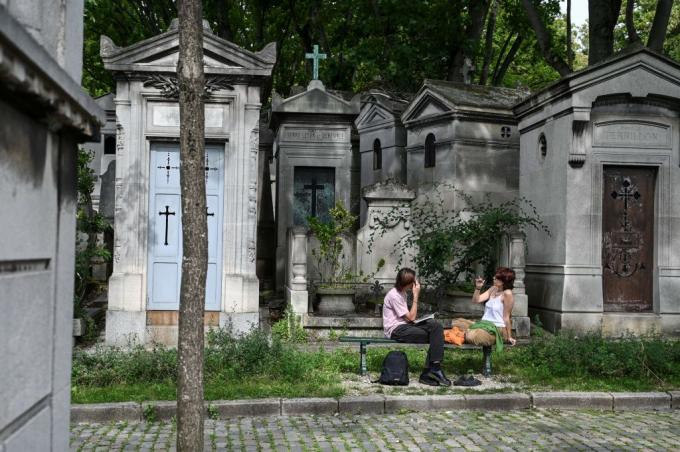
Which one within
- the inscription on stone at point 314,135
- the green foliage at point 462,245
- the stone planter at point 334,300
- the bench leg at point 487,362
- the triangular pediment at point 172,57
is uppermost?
the triangular pediment at point 172,57

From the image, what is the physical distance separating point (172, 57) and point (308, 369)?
16.4 feet

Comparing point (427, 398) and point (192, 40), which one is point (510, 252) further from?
point (192, 40)

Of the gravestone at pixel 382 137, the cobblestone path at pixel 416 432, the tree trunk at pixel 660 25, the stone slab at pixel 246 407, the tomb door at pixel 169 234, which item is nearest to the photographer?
the cobblestone path at pixel 416 432

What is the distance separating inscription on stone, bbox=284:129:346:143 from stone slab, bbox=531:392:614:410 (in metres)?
9.21

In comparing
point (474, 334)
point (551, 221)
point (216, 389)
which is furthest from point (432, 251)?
point (216, 389)

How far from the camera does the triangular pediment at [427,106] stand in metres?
16.5

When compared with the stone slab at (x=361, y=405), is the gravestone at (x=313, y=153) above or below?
above

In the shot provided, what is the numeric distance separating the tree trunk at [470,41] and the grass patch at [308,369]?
15060mm

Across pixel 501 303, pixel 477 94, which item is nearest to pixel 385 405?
pixel 501 303

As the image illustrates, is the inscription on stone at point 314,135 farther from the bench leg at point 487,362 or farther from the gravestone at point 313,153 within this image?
the bench leg at point 487,362

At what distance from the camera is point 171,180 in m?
11.0

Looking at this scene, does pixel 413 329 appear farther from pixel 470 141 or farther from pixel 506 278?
pixel 470 141

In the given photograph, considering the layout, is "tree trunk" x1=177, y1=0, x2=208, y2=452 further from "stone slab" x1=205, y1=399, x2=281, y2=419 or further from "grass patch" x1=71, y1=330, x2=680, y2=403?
"grass patch" x1=71, y1=330, x2=680, y2=403

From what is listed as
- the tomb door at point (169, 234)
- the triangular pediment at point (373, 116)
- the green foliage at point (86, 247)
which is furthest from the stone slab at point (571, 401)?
the triangular pediment at point (373, 116)
